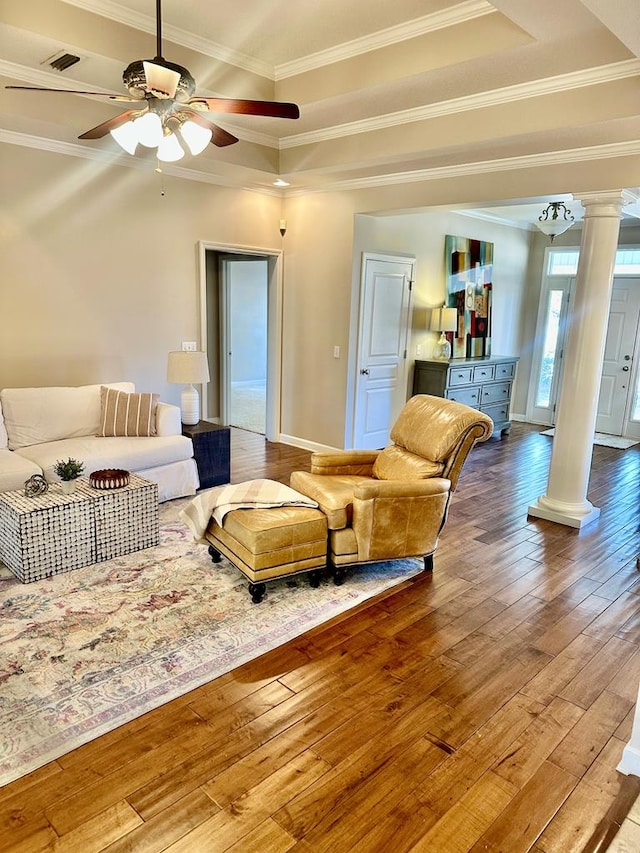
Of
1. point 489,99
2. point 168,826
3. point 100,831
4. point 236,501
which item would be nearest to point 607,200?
point 489,99

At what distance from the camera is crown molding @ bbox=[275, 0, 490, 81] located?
123 inches

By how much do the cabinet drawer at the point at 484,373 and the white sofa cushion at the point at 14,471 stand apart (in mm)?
4970

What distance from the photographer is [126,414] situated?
454 centimetres

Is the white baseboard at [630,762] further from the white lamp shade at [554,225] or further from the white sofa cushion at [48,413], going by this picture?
the white lamp shade at [554,225]

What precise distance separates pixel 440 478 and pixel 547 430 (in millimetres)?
5207

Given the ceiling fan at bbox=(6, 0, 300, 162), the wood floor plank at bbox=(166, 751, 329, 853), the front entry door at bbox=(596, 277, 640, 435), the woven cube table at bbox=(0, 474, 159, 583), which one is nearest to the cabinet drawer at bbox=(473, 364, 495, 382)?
the front entry door at bbox=(596, 277, 640, 435)

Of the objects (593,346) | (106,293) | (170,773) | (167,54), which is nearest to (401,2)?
(167,54)

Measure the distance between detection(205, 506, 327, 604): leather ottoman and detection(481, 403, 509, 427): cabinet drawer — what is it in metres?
4.55

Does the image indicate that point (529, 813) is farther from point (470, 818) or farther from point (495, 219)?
point (495, 219)

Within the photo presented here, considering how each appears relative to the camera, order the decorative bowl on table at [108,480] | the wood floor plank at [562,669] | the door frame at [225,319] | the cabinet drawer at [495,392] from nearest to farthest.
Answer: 1. the wood floor plank at [562,669]
2. the decorative bowl on table at [108,480]
3. the door frame at [225,319]
4. the cabinet drawer at [495,392]

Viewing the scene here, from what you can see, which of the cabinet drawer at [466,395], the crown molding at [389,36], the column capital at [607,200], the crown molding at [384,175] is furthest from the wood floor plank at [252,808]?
the cabinet drawer at [466,395]

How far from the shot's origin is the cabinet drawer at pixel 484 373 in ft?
22.7

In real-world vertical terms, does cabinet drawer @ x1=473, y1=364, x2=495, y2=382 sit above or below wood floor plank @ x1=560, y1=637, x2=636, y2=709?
above

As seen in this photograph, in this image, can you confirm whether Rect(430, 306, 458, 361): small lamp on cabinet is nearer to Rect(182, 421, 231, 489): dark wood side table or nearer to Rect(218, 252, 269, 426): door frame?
Rect(218, 252, 269, 426): door frame
